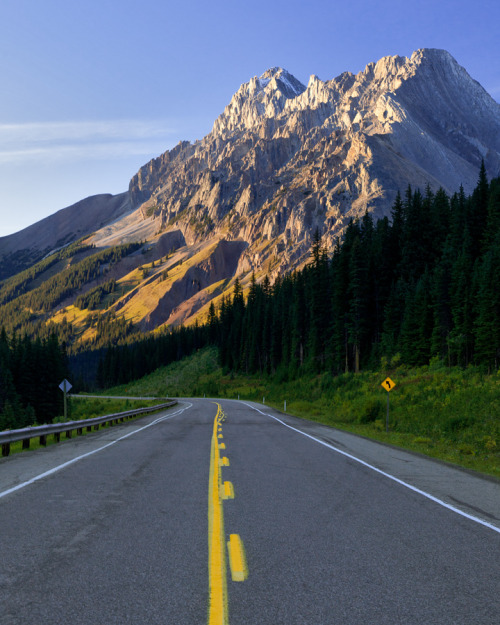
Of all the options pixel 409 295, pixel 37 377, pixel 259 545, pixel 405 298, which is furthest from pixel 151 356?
pixel 259 545

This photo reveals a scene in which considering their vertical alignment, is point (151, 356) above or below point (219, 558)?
below

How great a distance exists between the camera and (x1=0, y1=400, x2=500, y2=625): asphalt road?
3904mm

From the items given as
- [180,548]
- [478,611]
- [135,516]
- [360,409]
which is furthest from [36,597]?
[360,409]

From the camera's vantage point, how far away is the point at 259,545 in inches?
219

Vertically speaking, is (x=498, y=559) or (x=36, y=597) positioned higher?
(x=36, y=597)

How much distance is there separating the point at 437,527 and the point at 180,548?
3489 mm

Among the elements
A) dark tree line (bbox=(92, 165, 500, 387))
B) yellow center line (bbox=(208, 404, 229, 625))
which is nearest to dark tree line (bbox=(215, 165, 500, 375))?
dark tree line (bbox=(92, 165, 500, 387))

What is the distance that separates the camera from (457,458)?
14719 mm

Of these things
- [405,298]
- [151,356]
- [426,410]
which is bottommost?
[151,356]

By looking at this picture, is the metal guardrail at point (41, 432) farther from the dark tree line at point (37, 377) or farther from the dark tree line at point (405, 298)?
the dark tree line at point (37, 377)

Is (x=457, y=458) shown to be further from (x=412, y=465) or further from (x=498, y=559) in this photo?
(x=498, y=559)

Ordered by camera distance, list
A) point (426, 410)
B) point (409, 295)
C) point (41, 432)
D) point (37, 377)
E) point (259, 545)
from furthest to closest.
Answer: point (37, 377) → point (409, 295) → point (426, 410) → point (41, 432) → point (259, 545)

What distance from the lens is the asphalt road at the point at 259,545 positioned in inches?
154

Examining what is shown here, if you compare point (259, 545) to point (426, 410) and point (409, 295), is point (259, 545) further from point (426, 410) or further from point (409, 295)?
point (409, 295)
